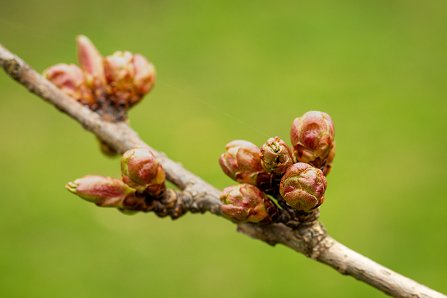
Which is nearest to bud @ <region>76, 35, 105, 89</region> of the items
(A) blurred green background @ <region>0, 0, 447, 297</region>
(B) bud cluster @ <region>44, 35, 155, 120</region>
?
(B) bud cluster @ <region>44, 35, 155, 120</region>

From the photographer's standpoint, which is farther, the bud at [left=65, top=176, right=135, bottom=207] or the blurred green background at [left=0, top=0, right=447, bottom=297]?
the blurred green background at [left=0, top=0, right=447, bottom=297]

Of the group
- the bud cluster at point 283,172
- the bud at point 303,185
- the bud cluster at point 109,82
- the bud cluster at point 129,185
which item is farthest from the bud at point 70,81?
the bud at point 303,185

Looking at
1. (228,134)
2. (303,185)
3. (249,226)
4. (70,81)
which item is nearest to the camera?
(303,185)

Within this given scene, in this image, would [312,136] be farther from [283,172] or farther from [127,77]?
[127,77]

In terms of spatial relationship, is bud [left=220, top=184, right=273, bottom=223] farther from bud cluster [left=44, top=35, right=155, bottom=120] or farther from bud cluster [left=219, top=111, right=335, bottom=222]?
bud cluster [left=44, top=35, right=155, bottom=120]

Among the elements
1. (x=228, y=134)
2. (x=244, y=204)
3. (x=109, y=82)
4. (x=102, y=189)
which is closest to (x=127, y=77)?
(x=109, y=82)

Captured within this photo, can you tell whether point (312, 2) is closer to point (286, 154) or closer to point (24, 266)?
point (24, 266)
